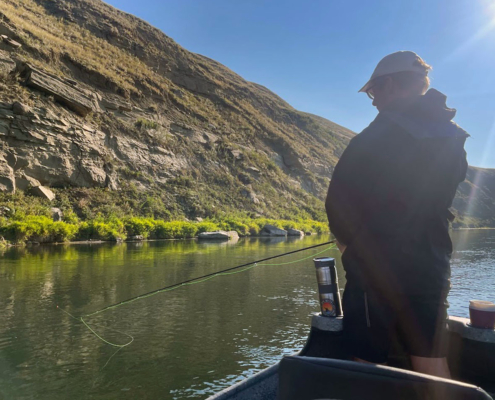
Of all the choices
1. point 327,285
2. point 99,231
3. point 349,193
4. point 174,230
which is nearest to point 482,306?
point 327,285

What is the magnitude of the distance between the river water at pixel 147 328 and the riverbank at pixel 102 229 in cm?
910

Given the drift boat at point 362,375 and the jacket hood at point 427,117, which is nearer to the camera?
the drift boat at point 362,375

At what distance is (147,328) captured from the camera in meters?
6.47

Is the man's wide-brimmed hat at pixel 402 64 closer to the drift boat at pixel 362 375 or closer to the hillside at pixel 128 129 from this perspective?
the drift boat at pixel 362 375

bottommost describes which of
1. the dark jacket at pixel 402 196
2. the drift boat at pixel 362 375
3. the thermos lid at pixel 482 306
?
the drift boat at pixel 362 375

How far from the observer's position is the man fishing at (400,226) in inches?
85.1

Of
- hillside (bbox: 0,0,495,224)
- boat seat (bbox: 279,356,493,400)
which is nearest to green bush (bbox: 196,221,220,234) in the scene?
hillside (bbox: 0,0,495,224)

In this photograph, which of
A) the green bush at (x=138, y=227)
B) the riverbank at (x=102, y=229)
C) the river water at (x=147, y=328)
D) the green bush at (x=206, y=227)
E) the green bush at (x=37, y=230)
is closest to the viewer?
the river water at (x=147, y=328)

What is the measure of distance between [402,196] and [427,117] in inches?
19.5

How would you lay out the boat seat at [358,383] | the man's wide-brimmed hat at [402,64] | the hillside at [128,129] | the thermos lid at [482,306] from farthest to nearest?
1. the hillside at [128,129]
2. the thermos lid at [482,306]
3. the man's wide-brimmed hat at [402,64]
4. the boat seat at [358,383]

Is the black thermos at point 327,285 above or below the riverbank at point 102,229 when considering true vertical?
below

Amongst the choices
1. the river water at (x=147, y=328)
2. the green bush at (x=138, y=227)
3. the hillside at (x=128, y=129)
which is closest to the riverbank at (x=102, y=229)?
the green bush at (x=138, y=227)

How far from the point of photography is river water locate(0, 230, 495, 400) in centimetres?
448

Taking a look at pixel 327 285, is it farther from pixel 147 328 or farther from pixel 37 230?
pixel 37 230
